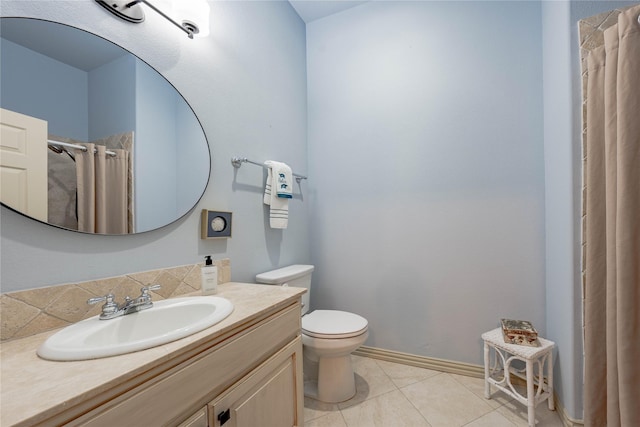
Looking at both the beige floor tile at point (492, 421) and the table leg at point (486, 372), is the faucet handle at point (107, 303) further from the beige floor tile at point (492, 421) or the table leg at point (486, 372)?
the table leg at point (486, 372)

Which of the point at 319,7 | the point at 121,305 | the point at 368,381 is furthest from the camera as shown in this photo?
the point at 319,7

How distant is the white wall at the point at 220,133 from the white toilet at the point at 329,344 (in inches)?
7.9

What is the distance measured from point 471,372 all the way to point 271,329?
1.52 meters

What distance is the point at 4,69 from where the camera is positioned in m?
0.73

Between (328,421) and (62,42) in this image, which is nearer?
(62,42)

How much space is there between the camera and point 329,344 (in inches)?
56.1

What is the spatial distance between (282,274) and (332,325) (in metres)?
0.42

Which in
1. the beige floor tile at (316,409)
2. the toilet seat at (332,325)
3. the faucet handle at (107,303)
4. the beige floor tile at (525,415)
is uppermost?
the faucet handle at (107,303)

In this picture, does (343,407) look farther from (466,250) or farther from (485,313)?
(466,250)

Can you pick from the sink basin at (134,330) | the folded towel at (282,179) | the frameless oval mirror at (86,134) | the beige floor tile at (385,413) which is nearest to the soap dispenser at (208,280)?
the sink basin at (134,330)

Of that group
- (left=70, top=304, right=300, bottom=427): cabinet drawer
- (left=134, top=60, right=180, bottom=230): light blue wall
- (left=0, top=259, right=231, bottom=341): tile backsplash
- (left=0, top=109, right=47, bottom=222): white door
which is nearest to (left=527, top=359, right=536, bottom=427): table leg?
(left=70, top=304, right=300, bottom=427): cabinet drawer

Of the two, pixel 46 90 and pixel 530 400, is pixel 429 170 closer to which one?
pixel 530 400

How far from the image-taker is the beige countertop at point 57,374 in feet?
1.38

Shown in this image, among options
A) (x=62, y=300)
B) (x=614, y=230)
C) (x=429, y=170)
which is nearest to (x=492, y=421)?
(x=614, y=230)
